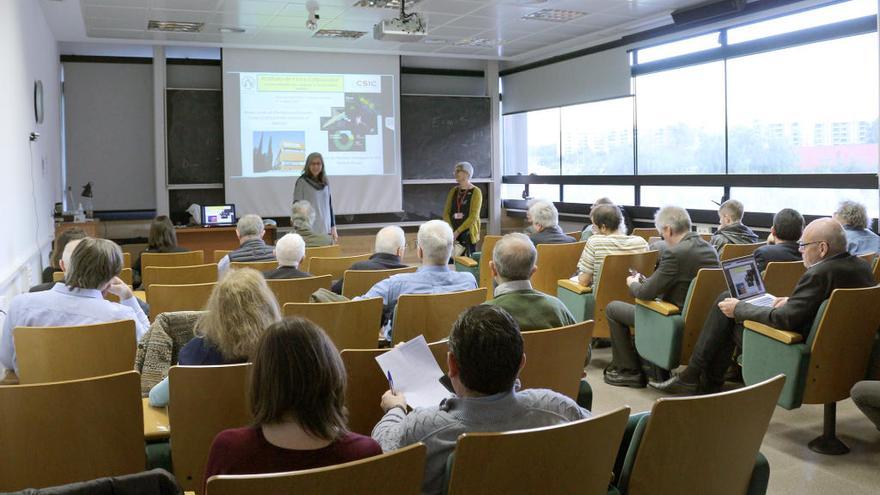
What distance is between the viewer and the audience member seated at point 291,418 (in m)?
1.55

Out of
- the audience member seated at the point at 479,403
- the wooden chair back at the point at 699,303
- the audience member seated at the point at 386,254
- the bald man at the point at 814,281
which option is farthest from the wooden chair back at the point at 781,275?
the audience member seated at the point at 479,403

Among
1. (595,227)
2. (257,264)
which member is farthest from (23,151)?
(595,227)

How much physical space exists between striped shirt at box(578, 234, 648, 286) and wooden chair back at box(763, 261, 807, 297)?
37.5 inches

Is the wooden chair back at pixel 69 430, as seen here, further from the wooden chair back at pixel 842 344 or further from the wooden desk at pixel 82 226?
the wooden desk at pixel 82 226

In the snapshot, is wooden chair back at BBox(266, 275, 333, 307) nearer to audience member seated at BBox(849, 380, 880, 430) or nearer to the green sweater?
the green sweater

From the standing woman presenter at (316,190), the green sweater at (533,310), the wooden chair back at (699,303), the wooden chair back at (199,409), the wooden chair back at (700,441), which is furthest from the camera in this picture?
the standing woman presenter at (316,190)

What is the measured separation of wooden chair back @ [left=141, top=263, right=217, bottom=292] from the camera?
4.59 m

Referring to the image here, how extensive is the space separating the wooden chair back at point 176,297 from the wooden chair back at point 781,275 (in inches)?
122

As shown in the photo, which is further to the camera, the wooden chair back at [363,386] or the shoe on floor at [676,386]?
the shoe on floor at [676,386]

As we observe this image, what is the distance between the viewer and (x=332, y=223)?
8.31 m

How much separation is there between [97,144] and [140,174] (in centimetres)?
66

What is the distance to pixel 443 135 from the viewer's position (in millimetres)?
11258

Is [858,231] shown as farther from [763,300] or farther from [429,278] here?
[429,278]

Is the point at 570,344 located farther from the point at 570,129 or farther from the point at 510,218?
the point at 510,218
